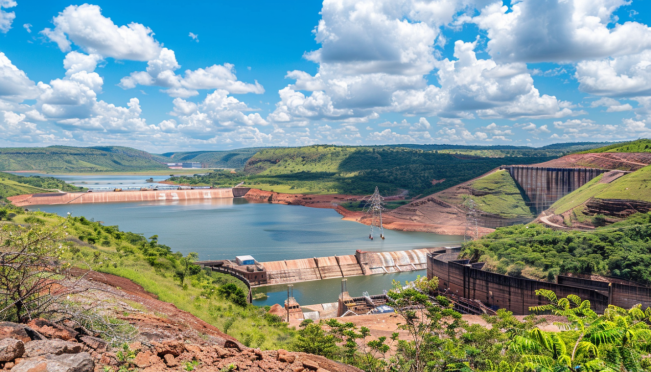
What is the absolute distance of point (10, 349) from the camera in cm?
586

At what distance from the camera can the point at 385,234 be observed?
76812 mm

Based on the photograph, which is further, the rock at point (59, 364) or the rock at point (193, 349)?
the rock at point (193, 349)

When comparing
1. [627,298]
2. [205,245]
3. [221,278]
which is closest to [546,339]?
[627,298]

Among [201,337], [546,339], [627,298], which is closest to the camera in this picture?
[546,339]

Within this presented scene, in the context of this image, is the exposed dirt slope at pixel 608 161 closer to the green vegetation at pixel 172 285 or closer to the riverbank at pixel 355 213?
the riverbank at pixel 355 213

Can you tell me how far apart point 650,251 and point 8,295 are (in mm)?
42495

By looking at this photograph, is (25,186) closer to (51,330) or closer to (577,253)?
(51,330)

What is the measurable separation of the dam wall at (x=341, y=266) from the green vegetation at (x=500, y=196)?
111 feet

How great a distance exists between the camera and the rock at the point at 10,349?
19.1ft

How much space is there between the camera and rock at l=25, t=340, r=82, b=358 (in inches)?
253

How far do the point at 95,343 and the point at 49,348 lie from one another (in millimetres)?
1160

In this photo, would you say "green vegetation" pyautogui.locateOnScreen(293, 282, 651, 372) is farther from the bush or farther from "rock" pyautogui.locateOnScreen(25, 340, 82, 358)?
the bush

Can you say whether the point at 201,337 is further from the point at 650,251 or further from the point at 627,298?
the point at 650,251

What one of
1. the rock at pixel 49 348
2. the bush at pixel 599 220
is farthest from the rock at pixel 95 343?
the bush at pixel 599 220
